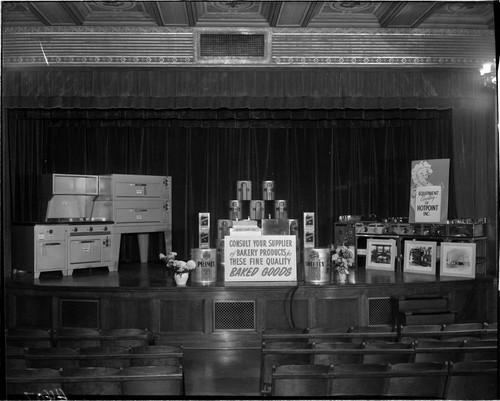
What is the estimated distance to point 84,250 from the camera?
8445mm

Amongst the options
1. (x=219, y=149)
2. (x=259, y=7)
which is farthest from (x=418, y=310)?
(x=219, y=149)

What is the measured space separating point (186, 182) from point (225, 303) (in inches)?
217

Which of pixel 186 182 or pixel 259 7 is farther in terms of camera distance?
pixel 186 182

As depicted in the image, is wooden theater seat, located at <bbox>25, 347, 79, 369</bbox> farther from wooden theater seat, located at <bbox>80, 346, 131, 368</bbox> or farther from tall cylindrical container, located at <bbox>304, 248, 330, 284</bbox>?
tall cylindrical container, located at <bbox>304, 248, 330, 284</bbox>

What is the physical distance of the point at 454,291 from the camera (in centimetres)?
718

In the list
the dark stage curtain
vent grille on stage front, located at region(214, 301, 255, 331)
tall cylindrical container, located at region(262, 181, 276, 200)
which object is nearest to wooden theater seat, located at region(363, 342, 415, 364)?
vent grille on stage front, located at region(214, 301, 255, 331)

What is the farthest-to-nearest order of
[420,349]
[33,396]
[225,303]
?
[225,303] → [420,349] → [33,396]

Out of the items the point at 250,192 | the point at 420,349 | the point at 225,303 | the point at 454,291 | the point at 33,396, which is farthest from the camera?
the point at 250,192

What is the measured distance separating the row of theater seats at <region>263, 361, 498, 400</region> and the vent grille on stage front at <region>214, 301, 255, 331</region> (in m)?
2.68

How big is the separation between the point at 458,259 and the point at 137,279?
13.5 ft

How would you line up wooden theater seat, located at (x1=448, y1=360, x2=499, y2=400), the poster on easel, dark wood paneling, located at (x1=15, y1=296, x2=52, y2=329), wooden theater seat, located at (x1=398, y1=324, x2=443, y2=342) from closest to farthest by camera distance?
wooden theater seat, located at (x1=448, y1=360, x2=499, y2=400) → wooden theater seat, located at (x1=398, y1=324, x2=443, y2=342) → dark wood paneling, located at (x1=15, y1=296, x2=52, y2=329) → the poster on easel

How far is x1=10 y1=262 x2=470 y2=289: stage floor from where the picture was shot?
22.7ft

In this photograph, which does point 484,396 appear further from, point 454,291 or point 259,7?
point 259,7

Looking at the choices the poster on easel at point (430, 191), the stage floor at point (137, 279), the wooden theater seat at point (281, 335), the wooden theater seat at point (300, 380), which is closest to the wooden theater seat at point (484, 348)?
the wooden theater seat at point (300, 380)
